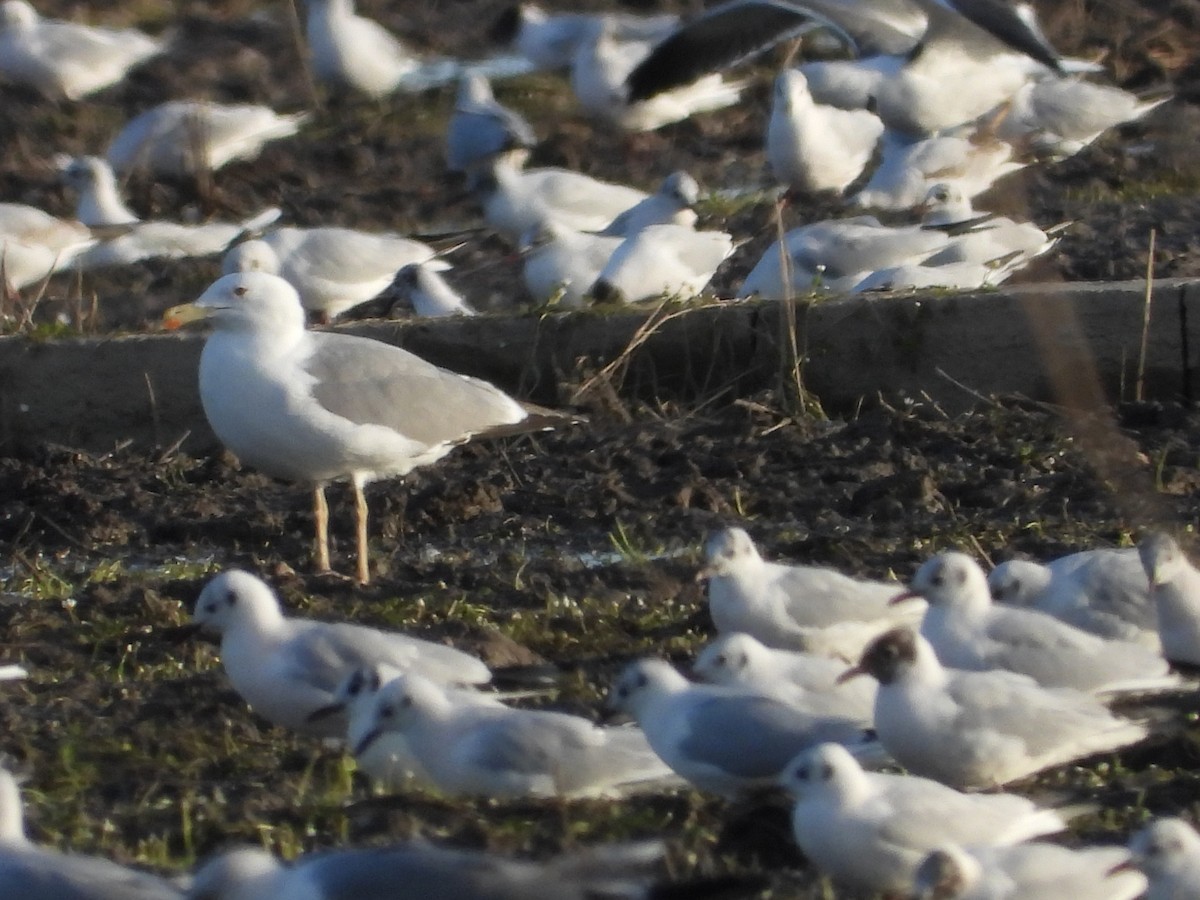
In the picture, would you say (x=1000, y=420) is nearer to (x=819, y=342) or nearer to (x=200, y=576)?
(x=819, y=342)

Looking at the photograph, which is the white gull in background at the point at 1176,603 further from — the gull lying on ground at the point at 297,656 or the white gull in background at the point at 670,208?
the white gull in background at the point at 670,208

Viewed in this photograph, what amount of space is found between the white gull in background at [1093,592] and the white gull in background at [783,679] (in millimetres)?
767

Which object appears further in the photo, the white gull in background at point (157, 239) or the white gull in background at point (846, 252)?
the white gull in background at point (157, 239)

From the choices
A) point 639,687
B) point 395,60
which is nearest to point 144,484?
point 639,687

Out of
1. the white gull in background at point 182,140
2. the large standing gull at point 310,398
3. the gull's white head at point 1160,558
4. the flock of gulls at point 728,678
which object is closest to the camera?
the flock of gulls at point 728,678

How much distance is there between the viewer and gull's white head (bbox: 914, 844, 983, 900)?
151 inches

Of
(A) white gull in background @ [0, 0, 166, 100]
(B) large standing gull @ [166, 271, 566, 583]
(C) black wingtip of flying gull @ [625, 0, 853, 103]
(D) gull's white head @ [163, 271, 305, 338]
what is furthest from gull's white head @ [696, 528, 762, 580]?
(A) white gull in background @ [0, 0, 166, 100]

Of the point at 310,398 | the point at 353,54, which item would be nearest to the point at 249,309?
the point at 310,398

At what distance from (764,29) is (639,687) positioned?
8.13 metres

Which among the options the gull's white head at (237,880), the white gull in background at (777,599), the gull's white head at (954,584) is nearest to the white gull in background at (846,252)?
the white gull in background at (777,599)

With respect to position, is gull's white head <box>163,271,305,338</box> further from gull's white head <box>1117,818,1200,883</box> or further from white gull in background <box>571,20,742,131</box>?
white gull in background <box>571,20,742,131</box>

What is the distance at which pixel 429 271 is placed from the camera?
1083 cm

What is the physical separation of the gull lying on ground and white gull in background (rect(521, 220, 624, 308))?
15.3 feet

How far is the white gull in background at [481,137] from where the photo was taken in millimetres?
13797
